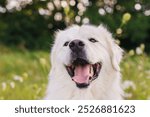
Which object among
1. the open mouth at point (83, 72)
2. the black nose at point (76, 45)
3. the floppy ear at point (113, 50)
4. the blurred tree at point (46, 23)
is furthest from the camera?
the blurred tree at point (46, 23)

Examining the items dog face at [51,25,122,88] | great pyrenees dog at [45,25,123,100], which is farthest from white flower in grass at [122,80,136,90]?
dog face at [51,25,122,88]

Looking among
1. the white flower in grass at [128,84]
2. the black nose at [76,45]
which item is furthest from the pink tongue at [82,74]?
the white flower in grass at [128,84]

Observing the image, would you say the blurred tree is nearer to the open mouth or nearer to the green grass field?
the green grass field

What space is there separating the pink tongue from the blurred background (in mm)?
940

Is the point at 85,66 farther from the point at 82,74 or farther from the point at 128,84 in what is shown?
the point at 128,84

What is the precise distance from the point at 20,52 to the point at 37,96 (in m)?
7.24

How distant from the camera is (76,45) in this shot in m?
7.23

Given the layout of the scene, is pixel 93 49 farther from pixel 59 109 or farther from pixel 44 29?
pixel 44 29

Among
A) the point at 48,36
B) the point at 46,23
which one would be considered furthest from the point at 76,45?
the point at 48,36

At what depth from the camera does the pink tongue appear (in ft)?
24.3

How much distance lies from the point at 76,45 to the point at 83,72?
32 cm

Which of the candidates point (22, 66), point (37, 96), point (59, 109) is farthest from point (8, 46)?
point (59, 109)

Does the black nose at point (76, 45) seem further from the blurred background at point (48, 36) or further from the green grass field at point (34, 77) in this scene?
the green grass field at point (34, 77)

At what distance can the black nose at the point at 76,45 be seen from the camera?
23.7 feet
